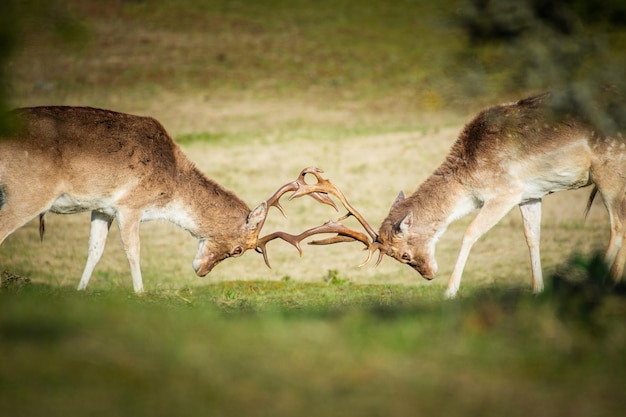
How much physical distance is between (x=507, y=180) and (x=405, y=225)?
1.47m

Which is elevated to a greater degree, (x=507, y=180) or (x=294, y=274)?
(x=507, y=180)

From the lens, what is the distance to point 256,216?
486 inches

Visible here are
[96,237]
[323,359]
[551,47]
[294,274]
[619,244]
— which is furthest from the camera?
[294,274]

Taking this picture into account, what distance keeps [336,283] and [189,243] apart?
14.1 ft

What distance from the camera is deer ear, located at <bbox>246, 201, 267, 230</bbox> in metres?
12.3

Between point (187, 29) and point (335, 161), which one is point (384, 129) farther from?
point (187, 29)

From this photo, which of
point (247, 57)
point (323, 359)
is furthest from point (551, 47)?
point (247, 57)

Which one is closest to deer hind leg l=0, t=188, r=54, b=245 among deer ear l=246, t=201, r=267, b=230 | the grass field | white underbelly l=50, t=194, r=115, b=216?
white underbelly l=50, t=194, r=115, b=216

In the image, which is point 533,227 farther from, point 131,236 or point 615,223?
point 131,236

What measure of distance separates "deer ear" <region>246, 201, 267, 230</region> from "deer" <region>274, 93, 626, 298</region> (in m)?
0.56

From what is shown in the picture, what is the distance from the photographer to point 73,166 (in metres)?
11.5

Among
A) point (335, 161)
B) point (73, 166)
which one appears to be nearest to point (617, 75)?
point (73, 166)

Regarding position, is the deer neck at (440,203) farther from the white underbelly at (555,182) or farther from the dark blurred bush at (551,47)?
the dark blurred bush at (551,47)

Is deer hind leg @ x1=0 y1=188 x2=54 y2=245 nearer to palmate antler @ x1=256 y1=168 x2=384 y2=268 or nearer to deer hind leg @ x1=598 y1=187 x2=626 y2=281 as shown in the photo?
palmate antler @ x1=256 y1=168 x2=384 y2=268
